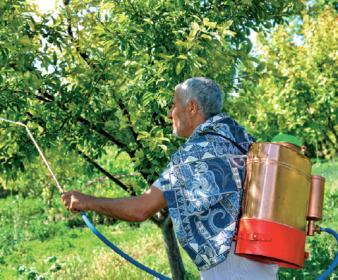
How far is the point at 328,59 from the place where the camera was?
427 inches

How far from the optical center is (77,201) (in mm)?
2791

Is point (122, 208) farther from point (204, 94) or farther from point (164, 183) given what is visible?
point (204, 94)

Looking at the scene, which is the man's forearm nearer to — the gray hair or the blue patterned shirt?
the blue patterned shirt

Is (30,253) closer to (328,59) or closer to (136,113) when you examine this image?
(136,113)

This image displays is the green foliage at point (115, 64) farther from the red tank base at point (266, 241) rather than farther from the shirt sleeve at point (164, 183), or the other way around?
the red tank base at point (266, 241)

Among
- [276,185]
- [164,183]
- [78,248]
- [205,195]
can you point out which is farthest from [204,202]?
[78,248]

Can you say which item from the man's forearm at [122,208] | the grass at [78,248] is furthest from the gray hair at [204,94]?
the grass at [78,248]

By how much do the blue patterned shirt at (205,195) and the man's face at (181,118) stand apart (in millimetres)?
139

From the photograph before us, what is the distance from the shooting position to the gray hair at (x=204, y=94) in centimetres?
286

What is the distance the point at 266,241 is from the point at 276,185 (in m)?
0.22

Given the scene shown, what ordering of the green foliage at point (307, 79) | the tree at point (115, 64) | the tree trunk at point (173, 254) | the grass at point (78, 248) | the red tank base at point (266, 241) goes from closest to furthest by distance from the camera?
1. the red tank base at point (266, 241)
2. the tree at point (115, 64)
3. the tree trunk at point (173, 254)
4. the grass at point (78, 248)
5. the green foliage at point (307, 79)

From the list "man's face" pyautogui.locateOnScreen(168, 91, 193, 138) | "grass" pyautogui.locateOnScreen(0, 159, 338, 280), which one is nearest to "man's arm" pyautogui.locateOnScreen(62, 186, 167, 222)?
"man's face" pyautogui.locateOnScreen(168, 91, 193, 138)

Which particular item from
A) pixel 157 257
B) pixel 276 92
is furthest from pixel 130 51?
pixel 276 92

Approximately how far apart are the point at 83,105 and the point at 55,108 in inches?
7.4
